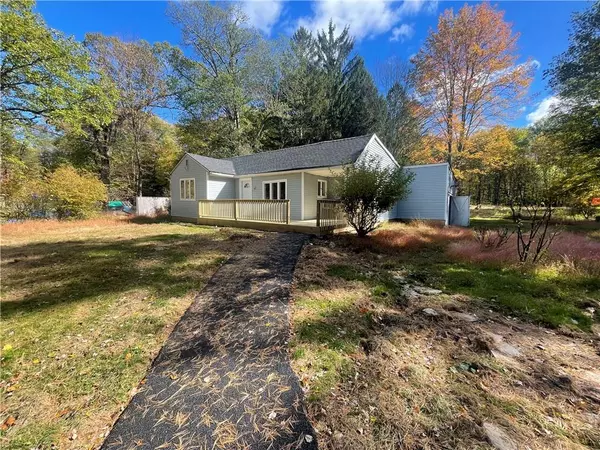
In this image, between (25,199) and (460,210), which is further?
(460,210)

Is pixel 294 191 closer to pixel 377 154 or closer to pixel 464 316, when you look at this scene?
pixel 377 154

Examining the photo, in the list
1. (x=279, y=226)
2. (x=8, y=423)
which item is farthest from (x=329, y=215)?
(x=8, y=423)

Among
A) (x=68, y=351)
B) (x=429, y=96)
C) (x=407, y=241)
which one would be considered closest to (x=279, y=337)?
(x=68, y=351)

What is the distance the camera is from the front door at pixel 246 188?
49.7 ft

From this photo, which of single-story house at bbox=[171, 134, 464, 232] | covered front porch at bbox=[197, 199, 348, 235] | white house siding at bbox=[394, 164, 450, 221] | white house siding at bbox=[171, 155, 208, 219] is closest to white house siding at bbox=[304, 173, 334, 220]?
single-story house at bbox=[171, 134, 464, 232]

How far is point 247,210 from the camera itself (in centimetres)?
1230

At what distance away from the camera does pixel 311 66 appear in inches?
970

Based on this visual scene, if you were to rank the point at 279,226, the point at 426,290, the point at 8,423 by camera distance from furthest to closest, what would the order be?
the point at 279,226, the point at 426,290, the point at 8,423

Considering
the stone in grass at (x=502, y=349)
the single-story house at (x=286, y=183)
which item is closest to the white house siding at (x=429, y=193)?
the single-story house at (x=286, y=183)

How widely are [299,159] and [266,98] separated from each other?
13.5 m

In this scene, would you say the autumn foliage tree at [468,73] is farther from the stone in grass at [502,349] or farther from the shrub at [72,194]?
the shrub at [72,194]

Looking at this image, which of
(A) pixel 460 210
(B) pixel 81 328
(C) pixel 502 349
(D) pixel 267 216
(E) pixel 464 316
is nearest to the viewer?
(C) pixel 502 349

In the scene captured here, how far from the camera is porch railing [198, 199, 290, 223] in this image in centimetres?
1105

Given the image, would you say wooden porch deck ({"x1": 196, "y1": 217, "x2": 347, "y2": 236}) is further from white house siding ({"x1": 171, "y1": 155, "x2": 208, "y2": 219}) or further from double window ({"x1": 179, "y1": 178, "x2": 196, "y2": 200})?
double window ({"x1": 179, "y1": 178, "x2": 196, "y2": 200})
